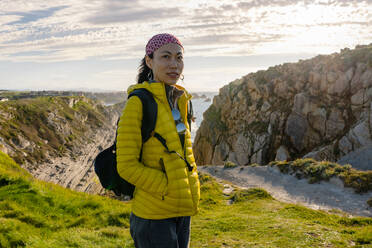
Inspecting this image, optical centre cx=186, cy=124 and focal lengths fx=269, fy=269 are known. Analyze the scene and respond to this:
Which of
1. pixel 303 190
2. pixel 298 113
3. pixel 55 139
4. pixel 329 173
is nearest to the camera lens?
pixel 303 190

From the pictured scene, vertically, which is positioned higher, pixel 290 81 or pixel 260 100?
pixel 290 81

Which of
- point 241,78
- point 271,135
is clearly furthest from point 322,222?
point 241,78

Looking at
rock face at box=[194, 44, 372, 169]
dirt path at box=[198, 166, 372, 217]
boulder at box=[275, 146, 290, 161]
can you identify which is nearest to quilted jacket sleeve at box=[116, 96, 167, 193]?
dirt path at box=[198, 166, 372, 217]

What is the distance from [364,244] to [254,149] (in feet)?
112

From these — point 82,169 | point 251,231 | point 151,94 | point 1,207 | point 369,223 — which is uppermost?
point 151,94

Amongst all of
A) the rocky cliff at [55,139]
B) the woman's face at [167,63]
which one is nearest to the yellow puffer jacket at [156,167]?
the woman's face at [167,63]

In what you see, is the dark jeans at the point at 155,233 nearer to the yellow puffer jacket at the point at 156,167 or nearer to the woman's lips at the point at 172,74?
the yellow puffer jacket at the point at 156,167

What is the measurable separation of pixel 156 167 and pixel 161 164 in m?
0.07

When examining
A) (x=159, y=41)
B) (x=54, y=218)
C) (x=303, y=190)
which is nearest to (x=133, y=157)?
(x=159, y=41)

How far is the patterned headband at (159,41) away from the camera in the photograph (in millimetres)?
2988

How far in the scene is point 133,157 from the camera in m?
2.54

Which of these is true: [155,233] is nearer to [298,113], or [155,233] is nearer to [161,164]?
[161,164]

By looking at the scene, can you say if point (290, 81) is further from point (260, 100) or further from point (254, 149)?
point (254, 149)

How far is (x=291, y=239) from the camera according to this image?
7.07 metres
